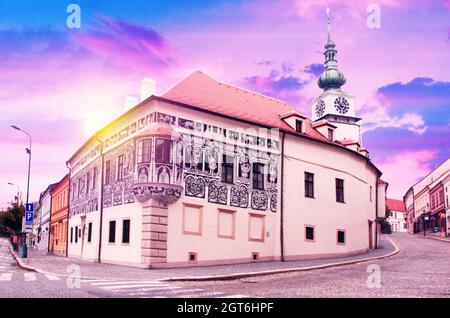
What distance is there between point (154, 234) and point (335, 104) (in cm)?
4683

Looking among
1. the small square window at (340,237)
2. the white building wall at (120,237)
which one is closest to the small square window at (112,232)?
the white building wall at (120,237)

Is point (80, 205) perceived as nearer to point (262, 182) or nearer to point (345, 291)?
point (262, 182)

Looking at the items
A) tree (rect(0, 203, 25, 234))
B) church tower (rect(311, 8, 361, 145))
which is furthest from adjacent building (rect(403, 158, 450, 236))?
tree (rect(0, 203, 25, 234))

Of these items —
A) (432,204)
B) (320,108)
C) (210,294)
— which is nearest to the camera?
(210,294)

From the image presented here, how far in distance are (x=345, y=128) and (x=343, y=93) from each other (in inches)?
205

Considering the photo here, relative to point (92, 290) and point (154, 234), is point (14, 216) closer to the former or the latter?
point (154, 234)

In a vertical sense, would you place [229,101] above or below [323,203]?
above

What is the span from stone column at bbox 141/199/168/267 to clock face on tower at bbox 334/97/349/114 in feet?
151

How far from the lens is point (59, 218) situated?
4806 centimetres

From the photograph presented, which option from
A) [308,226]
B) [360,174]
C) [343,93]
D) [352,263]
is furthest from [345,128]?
[352,263]

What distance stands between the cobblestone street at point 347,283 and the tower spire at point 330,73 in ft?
158

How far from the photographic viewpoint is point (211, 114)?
86.5ft

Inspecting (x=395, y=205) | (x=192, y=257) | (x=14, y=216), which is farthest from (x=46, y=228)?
(x=395, y=205)

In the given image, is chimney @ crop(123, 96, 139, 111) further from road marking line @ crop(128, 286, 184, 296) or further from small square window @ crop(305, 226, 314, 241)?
road marking line @ crop(128, 286, 184, 296)
